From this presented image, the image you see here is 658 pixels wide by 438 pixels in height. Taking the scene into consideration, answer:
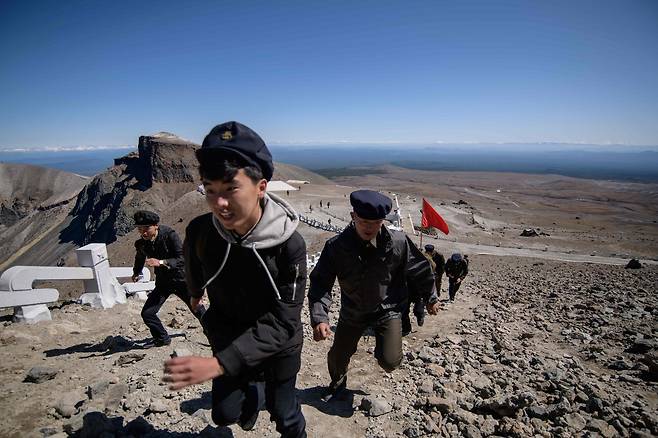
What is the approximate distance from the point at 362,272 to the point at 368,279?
106mm

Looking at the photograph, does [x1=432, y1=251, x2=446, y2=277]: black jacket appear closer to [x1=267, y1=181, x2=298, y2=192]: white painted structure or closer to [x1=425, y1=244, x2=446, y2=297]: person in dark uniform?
[x1=425, y1=244, x2=446, y2=297]: person in dark uniform

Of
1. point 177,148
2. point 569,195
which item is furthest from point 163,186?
point 569,195

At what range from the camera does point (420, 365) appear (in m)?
4.79

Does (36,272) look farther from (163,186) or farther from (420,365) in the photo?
(163,186)

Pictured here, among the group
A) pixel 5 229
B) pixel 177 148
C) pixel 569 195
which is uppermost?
pixel 177 148

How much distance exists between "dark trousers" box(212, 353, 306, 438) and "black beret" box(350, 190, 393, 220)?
4.97 feet

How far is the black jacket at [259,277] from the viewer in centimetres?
225

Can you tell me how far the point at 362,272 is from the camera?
3.63 meters

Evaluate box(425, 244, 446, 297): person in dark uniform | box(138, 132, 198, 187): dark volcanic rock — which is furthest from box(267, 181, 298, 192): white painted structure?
box(138, 132, 198, 187): dark volcanic rock

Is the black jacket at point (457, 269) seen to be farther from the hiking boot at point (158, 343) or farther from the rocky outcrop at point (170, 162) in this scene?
the rocky outcrop at point (170, 162)

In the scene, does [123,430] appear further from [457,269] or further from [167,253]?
[457,269]

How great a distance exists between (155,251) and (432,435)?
14.6 feet

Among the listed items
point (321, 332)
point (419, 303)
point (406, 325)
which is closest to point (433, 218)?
point (419, 303)

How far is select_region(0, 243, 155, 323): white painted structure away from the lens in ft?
18.4
